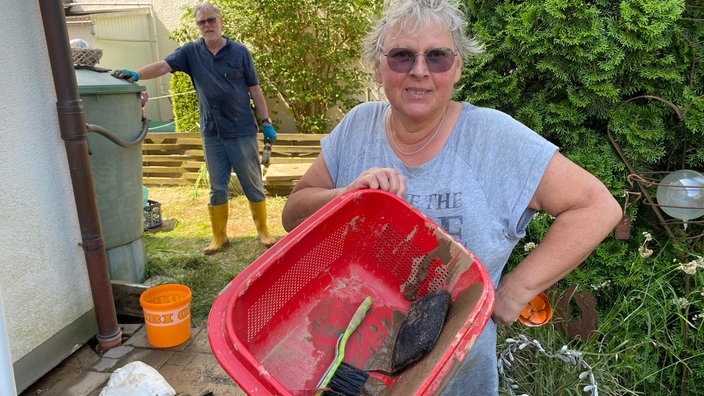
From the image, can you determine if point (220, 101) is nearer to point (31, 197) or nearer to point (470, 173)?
point (31, 197)

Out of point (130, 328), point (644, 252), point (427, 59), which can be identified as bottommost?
point (130, 328)

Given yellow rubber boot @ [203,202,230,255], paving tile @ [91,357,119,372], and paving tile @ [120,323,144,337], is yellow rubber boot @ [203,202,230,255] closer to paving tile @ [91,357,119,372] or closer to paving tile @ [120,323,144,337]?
paving tile @ [120,323,144,337]

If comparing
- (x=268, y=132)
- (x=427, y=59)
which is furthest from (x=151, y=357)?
(x=268, y=132)

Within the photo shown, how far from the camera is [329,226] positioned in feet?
4.89

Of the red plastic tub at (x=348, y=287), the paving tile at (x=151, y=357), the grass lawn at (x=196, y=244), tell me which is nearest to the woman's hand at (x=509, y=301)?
the red plastic tub at (x=348, y=287)

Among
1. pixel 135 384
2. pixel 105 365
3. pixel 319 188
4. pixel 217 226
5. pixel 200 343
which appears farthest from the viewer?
pixel 217 226

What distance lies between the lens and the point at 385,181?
1452 mm

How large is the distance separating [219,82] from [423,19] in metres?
3.64

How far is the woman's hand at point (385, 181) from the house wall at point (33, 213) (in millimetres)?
2103

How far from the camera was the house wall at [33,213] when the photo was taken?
2.57 metres

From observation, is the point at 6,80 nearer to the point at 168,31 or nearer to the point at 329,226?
the point at 329,226

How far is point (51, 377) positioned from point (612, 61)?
3.50m

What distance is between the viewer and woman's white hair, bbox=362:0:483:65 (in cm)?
151

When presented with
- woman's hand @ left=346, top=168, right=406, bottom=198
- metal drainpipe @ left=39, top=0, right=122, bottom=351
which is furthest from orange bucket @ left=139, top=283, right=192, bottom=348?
woman's hand @ left=346, top=168, right=406, bottom=198
